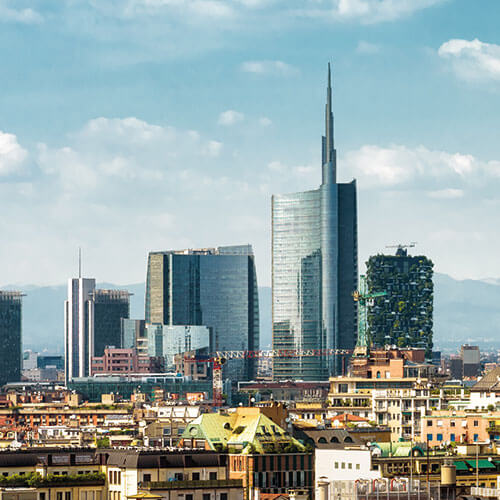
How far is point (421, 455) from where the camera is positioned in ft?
533

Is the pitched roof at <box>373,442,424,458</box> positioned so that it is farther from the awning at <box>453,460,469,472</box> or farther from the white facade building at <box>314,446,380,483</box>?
the awning at <box>453,460,469,472</box>

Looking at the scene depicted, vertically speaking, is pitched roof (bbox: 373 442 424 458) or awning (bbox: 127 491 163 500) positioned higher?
pitched roof (bbox: 373 442 424 458)

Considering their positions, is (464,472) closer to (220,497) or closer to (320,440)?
(220,497)

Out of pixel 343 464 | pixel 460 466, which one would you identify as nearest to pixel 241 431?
pixel 343 464

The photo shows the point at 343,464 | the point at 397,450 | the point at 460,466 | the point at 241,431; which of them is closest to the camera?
the point at 460,466

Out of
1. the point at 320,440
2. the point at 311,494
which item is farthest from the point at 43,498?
the point at 320,440

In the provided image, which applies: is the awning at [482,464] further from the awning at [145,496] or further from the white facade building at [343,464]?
the awning at [145,496]

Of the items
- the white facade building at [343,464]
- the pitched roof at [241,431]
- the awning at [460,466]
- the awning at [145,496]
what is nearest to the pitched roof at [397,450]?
the white facade building at [343,464]

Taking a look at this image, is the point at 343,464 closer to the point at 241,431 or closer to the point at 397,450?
the point at 397,450

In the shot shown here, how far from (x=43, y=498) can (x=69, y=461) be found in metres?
10.4

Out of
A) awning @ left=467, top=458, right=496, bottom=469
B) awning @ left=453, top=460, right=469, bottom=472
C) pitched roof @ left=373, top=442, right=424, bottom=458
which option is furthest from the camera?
pitched roof @ left=373, top=442, right=424, bottom=458

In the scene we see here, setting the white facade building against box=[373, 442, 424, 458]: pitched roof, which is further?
box=[373, 442, 424, 458]: pitched roof

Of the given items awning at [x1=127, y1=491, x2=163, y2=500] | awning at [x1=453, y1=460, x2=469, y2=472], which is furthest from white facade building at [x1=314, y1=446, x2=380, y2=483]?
awning at [x1=127, y1=491, x2=163, y2=500]

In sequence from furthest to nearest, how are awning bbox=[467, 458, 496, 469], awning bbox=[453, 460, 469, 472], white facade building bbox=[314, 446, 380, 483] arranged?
white facade building bbox=[314, 446, 380, 483]
awning bbox=[467, 458, 496, 469]
awning bbox=[453, 460, 469, 472]
